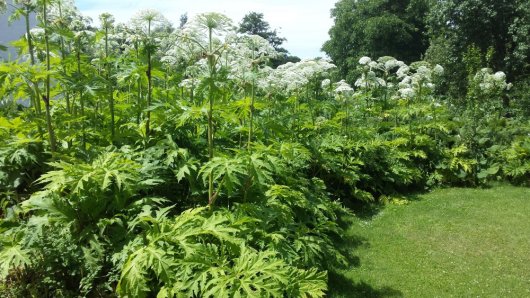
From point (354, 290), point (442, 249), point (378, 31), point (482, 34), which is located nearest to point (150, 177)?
point (354, 290)

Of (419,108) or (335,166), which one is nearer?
(335,166)

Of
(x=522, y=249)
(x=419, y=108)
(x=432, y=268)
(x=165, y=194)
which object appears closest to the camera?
(x=165, y=194)

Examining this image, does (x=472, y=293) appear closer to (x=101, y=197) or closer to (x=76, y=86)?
(x=101, y=197)

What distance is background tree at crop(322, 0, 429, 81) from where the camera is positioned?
1248 inches

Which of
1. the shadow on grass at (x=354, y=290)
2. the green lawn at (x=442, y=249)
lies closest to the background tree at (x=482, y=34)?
the green lawn at (x=442, y=249)

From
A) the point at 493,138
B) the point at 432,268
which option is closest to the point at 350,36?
the point at 493,138

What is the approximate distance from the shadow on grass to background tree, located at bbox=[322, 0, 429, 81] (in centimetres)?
2778

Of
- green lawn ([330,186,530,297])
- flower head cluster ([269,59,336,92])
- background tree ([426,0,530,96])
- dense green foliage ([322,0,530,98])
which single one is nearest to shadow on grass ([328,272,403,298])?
green lawn ([330,186,530,297])

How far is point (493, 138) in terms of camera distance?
979 cm

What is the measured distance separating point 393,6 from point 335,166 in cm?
3047

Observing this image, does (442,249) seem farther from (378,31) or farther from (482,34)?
(378,31)

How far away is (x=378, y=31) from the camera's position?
3164 centimetres

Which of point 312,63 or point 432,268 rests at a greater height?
point 312,63

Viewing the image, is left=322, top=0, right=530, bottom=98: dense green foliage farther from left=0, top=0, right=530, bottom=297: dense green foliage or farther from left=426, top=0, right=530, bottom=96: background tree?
left=0, top=0, right=530, bottom=297: dense green foliage
